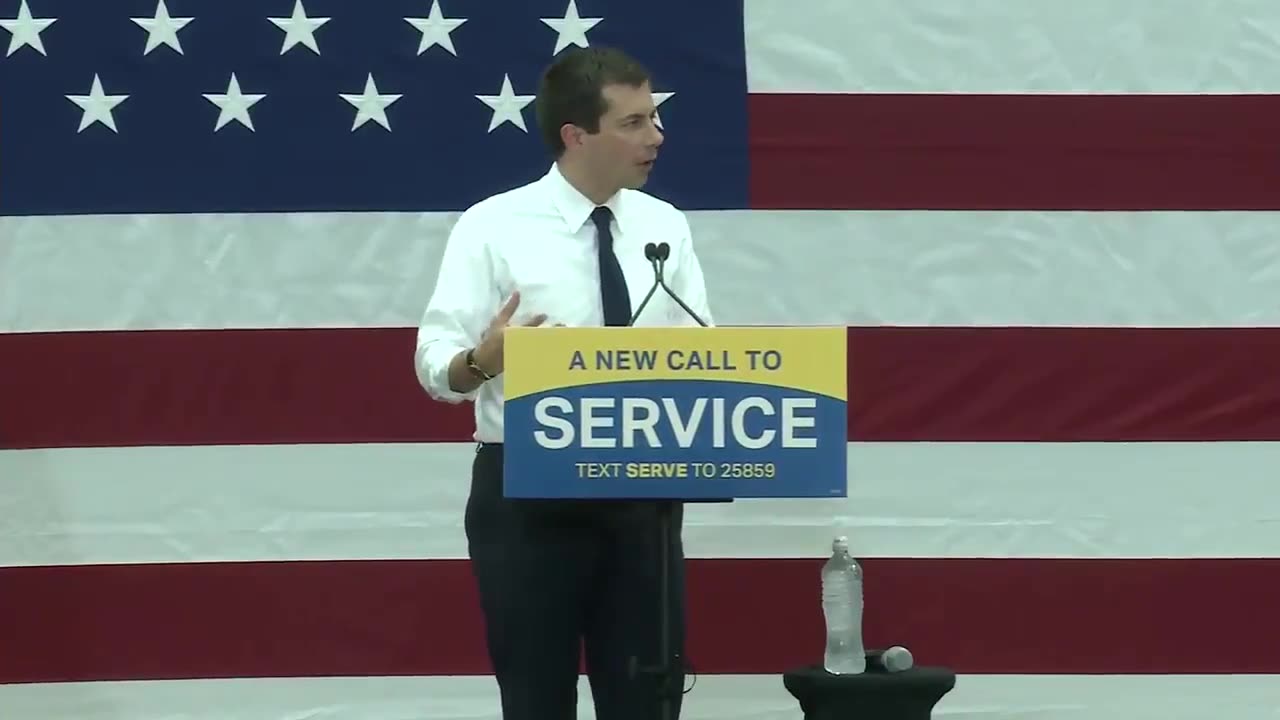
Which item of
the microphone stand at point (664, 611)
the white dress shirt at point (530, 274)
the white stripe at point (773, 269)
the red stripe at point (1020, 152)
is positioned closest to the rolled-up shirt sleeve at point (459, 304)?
the white dress shirt at point (530, 274)

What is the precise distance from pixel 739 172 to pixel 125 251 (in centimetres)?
109

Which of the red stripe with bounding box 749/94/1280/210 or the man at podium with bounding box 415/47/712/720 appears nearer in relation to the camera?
the man at podium with bounding box 415/47/712/720

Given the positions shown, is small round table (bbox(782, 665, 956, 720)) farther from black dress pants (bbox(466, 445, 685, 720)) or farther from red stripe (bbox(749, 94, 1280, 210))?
red stripe (bbox(749, 94, 1280, 210))

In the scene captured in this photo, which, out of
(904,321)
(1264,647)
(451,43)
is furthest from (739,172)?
(1264,647)

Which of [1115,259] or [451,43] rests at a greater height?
[451,43]

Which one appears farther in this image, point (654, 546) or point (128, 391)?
point (128, 391)

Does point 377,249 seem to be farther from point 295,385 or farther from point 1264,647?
point 1264,647

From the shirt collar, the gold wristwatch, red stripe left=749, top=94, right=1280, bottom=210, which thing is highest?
red stripe left=749, top=94, right=1280, bottom=210

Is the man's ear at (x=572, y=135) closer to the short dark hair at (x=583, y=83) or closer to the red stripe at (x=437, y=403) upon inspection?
the short dark hair at (x=583, y=83)

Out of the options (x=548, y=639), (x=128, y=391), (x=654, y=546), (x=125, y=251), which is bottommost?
(x=548, y=639)

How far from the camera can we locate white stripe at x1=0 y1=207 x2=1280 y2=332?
265 centimetres

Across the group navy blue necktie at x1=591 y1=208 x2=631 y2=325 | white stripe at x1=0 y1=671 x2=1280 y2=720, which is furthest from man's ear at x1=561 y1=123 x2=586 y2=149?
white stripe at x1=0 y1=671 x2=1280 y2=720

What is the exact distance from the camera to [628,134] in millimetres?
1854

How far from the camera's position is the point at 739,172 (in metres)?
2.65
